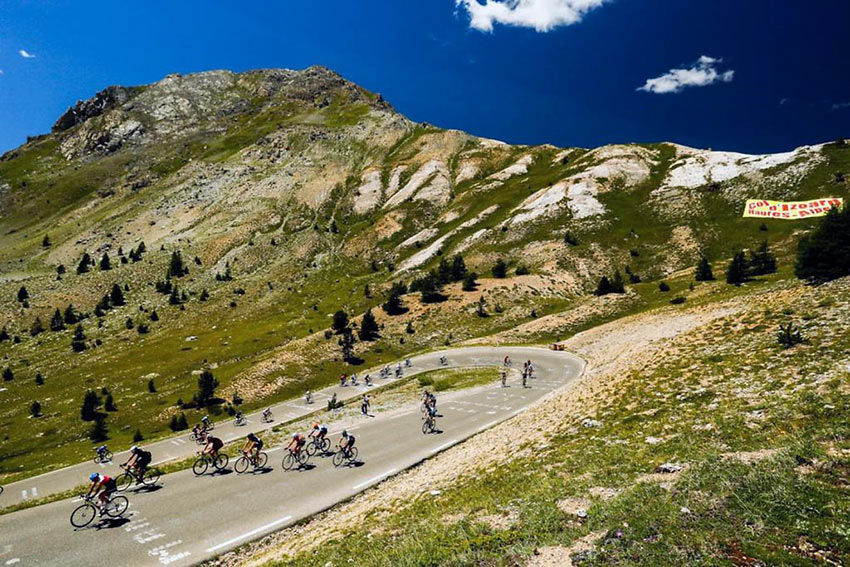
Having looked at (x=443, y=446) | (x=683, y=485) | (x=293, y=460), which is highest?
(x=683, y=485)

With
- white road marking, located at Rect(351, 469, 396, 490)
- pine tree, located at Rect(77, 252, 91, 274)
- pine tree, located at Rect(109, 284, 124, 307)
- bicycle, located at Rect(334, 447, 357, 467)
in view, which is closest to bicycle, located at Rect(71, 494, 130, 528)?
bicycle, located at Rect(334, 447, 357, 467)

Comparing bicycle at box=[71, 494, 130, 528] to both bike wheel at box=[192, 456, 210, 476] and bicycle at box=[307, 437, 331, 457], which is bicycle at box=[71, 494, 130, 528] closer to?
bike wheel at box=[192, 456, 210, 476]

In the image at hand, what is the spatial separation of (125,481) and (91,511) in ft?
13.3

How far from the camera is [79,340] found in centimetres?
10681

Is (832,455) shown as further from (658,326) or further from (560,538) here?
(658,326)

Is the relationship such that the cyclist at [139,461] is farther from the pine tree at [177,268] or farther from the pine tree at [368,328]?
the pine tree at [177,268]

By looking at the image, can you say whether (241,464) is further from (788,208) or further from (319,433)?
(788,208)

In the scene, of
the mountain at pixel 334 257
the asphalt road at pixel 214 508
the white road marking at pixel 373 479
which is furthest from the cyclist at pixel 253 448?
the mountain at pixel 334 257

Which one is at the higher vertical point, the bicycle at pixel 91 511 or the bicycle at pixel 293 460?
the bicycle at pixel 91 511

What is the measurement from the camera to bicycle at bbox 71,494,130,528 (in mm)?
20141

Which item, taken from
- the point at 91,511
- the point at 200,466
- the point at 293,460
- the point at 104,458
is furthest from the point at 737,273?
the point at 104,458

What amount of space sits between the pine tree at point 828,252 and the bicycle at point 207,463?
146 feet

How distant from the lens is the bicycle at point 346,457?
1045 inches

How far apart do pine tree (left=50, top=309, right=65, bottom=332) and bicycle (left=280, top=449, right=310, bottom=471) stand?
130 m
